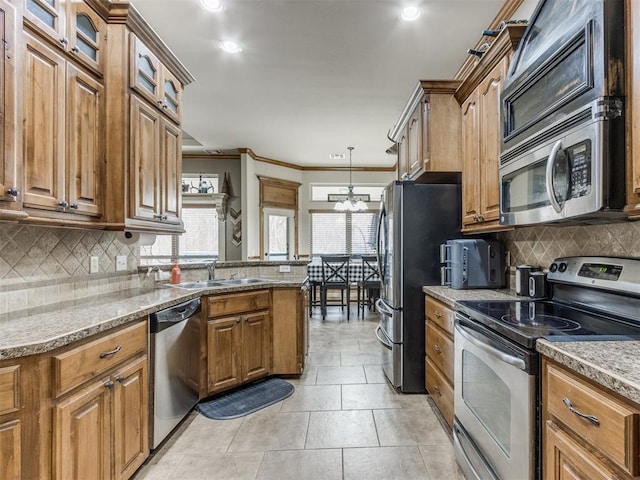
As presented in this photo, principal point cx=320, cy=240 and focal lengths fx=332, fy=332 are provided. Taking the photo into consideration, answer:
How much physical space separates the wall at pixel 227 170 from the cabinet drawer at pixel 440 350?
14.2ft

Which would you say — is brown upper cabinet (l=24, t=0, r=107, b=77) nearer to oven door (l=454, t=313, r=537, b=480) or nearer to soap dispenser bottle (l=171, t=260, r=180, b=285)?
soap dispenser bottle (l=171, t=260, r=180, b=285)

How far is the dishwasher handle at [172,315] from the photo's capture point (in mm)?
1923

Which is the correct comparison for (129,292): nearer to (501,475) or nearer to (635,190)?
(501,475)

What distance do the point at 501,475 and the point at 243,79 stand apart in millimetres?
3716

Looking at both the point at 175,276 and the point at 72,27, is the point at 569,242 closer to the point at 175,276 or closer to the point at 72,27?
the point at 175,276

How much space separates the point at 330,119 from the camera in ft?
14.9

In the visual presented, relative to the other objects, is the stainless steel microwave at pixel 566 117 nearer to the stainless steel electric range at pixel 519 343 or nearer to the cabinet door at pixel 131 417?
the stainless steel electric range at pixel 519 343

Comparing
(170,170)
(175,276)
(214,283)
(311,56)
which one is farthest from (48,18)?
(214,283)

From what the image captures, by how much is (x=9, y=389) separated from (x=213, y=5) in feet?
8.34

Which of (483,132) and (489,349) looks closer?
(489,349)

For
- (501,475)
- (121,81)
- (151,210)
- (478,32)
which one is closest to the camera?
(501,475)

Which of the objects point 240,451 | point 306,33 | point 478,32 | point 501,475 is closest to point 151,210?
point 240,451

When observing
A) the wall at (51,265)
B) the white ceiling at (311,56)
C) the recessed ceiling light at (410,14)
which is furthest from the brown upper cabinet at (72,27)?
the recessed ceiling light at (410,14)

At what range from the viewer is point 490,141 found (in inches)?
85.5
